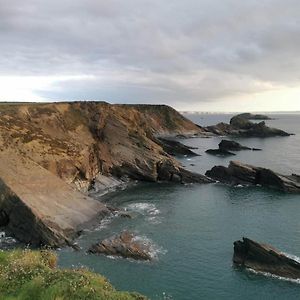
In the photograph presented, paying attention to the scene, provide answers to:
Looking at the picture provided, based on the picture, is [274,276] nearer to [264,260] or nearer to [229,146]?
[264,260]

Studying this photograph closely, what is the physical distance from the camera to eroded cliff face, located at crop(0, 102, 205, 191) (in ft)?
229

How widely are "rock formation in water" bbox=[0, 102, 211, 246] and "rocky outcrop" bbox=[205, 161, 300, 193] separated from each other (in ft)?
13.9

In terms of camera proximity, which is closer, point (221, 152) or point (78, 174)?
point (78, 174)

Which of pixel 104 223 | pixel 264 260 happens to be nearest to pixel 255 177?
pixel 104 223

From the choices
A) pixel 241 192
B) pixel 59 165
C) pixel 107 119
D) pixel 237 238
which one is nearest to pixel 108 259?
pixel 237 238

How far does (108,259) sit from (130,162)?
45.6m

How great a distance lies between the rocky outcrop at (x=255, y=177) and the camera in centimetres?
7900

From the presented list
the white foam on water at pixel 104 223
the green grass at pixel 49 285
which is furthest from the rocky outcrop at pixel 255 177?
the green grass at pixel 49 285

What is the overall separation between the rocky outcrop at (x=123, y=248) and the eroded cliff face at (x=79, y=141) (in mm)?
25460

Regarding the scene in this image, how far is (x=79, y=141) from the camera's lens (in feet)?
281

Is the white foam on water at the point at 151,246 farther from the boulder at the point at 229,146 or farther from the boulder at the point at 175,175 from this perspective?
the boulder at the point at 229,146

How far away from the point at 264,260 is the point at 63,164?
40.5 metres

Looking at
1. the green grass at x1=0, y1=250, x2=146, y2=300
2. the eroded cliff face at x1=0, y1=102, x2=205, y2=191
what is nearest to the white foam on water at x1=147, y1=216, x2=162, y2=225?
the eroded cliff face at x1=0, y1=102, x2=205, y2=191

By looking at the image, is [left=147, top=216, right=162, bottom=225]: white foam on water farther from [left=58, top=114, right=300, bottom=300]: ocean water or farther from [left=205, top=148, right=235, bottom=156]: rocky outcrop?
[left=205, top=148, right=235, bottom=156]: rocky outcrop
